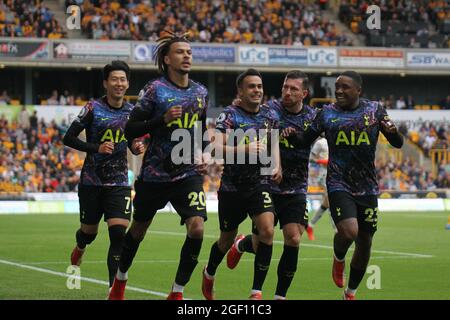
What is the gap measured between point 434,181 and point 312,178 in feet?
22.4

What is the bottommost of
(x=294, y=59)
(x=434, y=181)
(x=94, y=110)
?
(x=434, y=181)

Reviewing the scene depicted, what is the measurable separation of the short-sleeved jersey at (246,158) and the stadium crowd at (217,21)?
35936 mm

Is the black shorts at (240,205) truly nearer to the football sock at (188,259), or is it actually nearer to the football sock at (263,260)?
the football sock at (263,260)

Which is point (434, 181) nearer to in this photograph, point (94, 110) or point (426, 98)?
point (426, 98)

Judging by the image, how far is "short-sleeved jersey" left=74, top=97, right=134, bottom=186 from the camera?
12367 mm

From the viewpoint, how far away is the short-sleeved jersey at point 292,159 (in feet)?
40.6

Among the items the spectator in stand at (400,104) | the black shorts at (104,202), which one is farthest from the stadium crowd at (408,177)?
the black shorts at (104,202)

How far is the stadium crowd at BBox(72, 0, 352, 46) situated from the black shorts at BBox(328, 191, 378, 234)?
119 ft

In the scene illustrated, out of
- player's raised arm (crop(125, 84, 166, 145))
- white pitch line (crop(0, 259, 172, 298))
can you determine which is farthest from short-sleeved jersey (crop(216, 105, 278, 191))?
white pitch line (crop(0, 259, 172, 298))

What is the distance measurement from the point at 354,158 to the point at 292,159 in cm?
93

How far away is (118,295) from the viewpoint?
1138 cm

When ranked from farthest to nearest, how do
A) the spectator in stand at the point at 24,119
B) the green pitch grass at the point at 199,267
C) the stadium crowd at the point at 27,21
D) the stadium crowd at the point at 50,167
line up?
the stadium crowd at the point at 27,21 → the spectator in stand at the point at 24,119 → the stadium crowd at the point at 50,167 → the green pitch grass at the point at 199,267
